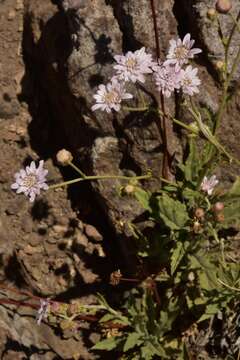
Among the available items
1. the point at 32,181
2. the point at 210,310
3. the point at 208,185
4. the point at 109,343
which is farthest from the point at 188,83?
the point at 109,343

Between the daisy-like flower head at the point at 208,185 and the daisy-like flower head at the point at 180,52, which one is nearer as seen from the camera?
the daisy-like flower head at the point at 180,52

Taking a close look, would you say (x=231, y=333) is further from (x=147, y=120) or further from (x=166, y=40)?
(x=166, y=40)

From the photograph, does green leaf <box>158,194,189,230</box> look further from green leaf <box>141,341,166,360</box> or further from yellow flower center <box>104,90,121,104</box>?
green leaf <box>141,341,166,360</box>

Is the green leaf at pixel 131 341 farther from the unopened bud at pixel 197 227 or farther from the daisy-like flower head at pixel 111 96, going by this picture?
the daisy-like flower head at pixel 111 96

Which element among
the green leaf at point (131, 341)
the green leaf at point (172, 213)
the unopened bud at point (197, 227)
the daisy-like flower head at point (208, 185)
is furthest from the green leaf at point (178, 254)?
the green leaf at point (131, 341)

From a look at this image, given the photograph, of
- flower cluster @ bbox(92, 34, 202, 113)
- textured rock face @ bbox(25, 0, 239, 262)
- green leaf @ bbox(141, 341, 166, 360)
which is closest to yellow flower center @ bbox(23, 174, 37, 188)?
textured rock face @ bbox(25, 0, 239, 262)

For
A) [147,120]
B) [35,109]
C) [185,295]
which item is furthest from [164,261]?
[35,109]

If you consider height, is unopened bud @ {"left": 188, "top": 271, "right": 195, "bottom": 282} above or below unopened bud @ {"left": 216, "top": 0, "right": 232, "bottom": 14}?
below
